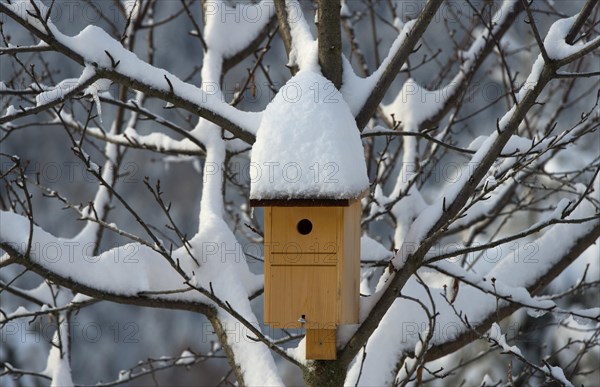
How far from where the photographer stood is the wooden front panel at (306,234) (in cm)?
308

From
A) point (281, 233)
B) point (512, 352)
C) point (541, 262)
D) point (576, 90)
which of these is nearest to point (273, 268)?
point (281, 233)

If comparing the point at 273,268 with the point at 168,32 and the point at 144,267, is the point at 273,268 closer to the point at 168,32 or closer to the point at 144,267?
the point at 144,267

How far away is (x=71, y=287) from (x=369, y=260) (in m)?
1.25

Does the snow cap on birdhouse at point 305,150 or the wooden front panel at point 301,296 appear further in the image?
the wooden front panel at point 301,296

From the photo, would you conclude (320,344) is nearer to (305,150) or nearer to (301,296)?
(301,296)

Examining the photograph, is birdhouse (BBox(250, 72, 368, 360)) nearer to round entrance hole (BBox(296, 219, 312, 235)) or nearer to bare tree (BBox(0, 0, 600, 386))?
round entrance hole (BBox(296, 219, 312, 235))

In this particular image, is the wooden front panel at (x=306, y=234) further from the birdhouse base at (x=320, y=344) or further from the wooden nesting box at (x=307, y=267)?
the birdhouse base at (x=320, y=344)

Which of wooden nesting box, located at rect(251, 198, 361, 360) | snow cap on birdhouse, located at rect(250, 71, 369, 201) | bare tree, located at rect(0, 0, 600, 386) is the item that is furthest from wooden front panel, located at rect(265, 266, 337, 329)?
snow cap on birdhouse, located at rect(250, 71, 369, 201)

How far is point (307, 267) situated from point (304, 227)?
0.45 feet

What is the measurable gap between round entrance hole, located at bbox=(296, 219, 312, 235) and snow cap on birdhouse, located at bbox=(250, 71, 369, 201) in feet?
0.55

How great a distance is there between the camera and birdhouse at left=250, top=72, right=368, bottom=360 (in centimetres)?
298

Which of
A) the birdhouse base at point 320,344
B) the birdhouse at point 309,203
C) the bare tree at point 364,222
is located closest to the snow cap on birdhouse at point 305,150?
the birdhouse at point 309,203

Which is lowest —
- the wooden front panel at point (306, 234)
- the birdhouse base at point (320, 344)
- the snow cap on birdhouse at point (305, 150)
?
the birdhouse base at point (320, 344)

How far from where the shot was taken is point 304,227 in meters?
3.12
